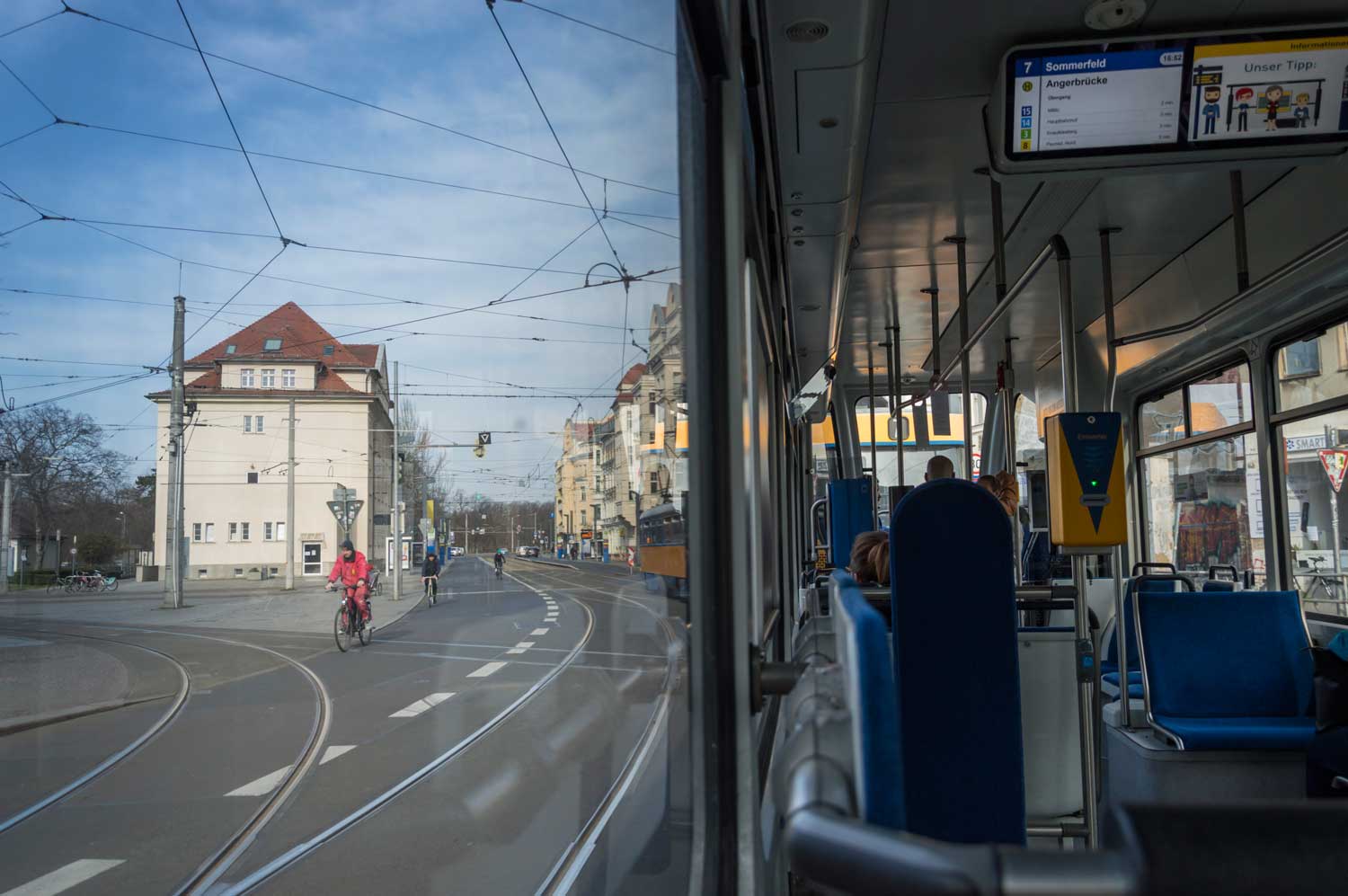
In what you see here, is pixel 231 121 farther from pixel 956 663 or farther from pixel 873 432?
pixel 873 432

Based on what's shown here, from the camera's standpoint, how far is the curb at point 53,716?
1.99ft

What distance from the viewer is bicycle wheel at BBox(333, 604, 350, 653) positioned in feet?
3.81

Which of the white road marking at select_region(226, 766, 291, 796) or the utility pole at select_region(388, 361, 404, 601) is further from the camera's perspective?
the utility pole at select_region(388, 361, 404, 601)

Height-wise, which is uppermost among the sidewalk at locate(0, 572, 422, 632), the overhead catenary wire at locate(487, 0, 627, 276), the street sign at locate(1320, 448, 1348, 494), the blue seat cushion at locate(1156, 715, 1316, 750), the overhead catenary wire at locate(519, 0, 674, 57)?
the overhead catenary wire at locate(519, 0, 674, 57)

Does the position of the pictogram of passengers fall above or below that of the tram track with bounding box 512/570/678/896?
above

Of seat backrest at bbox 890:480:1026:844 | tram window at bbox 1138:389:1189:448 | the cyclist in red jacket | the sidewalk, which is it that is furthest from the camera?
tram window at bbox 1138:389:1189:448

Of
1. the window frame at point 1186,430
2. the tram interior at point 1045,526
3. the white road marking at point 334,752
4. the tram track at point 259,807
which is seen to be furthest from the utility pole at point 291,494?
the window frame at point 1186,430

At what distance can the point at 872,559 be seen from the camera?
3.26 metres

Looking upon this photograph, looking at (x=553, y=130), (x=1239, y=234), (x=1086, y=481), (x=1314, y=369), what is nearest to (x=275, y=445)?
(x=553, y=130)

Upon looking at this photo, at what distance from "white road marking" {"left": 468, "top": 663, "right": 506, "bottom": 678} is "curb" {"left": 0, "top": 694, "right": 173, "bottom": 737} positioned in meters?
0.62

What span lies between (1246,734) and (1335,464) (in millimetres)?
2569

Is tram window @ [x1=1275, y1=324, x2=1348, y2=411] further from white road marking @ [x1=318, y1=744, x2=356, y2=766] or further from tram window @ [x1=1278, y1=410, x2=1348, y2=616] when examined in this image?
white road marking @ [x1=318, y1=744, x2=356, y2=766]

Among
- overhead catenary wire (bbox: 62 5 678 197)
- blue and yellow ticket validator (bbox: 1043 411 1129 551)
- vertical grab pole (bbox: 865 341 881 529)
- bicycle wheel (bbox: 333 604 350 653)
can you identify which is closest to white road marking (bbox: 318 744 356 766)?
bicycle wheel (bbox: 333 604 350 653)

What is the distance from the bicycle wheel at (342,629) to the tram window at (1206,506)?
20.3 feet
